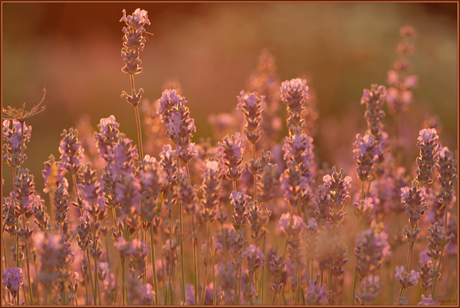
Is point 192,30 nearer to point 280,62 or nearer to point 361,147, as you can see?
point 280,62

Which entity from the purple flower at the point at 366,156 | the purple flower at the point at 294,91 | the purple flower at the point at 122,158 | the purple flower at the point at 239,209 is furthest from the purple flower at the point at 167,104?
the purple flower at the point at 366,156

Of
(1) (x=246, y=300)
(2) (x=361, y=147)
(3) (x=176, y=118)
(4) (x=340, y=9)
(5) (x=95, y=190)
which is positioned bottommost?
(1) (x=246, y=300)

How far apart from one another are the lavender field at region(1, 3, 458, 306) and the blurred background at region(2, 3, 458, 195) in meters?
0.11

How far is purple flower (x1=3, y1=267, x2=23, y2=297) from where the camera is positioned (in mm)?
2312

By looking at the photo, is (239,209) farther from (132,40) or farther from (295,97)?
(132,40)

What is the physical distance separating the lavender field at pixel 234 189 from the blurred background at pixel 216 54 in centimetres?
11

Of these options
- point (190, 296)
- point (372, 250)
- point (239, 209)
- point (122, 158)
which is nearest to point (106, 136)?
point (122, 158)

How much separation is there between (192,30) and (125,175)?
15579 mm

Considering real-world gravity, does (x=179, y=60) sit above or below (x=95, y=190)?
above

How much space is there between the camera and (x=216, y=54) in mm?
14773

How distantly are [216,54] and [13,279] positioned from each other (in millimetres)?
13262

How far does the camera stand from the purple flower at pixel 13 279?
7.59 ft

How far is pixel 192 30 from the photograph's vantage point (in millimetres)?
16562

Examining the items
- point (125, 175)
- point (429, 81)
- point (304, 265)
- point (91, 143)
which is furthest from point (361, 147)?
point (429, 81)
